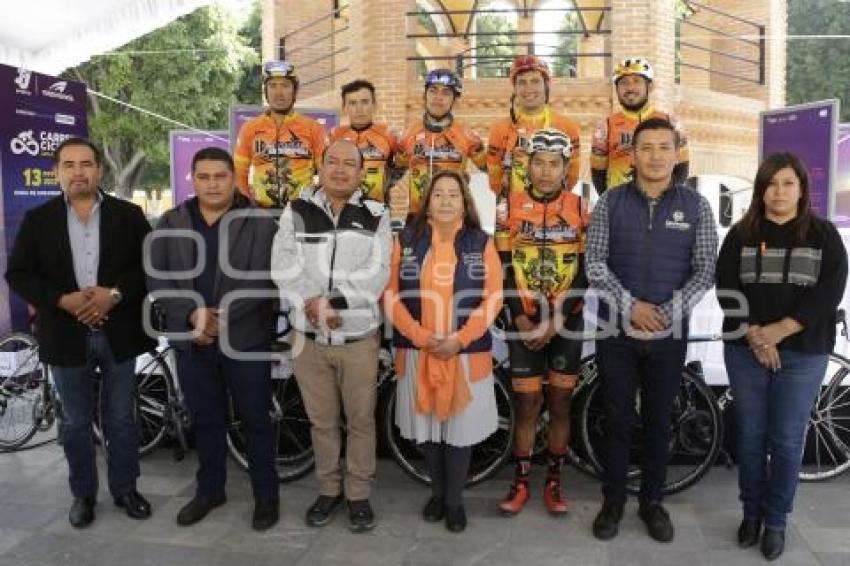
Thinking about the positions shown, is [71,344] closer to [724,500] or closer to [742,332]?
[742,332]

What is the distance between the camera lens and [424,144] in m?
5.04

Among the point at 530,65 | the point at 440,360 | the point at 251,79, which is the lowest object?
the point at 440,360

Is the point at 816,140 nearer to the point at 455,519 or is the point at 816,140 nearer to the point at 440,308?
the point at 440,308

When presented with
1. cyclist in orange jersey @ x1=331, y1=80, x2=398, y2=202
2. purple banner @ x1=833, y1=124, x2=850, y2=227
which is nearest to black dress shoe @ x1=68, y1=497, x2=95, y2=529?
cyclist in orange jersey @ x1=331, y1=80, x2=398, y2=202

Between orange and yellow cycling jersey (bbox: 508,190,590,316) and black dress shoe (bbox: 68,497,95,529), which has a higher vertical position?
orange and yellow cycling jersey (bbox: 508,190,590,316)

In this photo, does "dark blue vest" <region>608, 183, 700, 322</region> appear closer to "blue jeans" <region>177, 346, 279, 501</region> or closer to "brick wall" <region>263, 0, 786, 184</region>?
"blue jeans" <region>177, 346, 279, 501</region>

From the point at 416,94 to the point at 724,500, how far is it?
8.24 m

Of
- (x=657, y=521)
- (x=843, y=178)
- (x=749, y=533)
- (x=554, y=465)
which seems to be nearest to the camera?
(x=749, y=533)

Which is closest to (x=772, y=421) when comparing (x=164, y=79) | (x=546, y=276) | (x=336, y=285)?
(x=546, y=276)

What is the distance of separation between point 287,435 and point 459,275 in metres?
1.70

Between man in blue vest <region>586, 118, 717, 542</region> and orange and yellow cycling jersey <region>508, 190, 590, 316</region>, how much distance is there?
20 centimetres

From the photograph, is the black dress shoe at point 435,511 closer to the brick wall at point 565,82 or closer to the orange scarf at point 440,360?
the orange scarf at point 440,360

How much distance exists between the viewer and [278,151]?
508 centimetres

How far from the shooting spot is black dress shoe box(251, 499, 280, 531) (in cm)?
401
